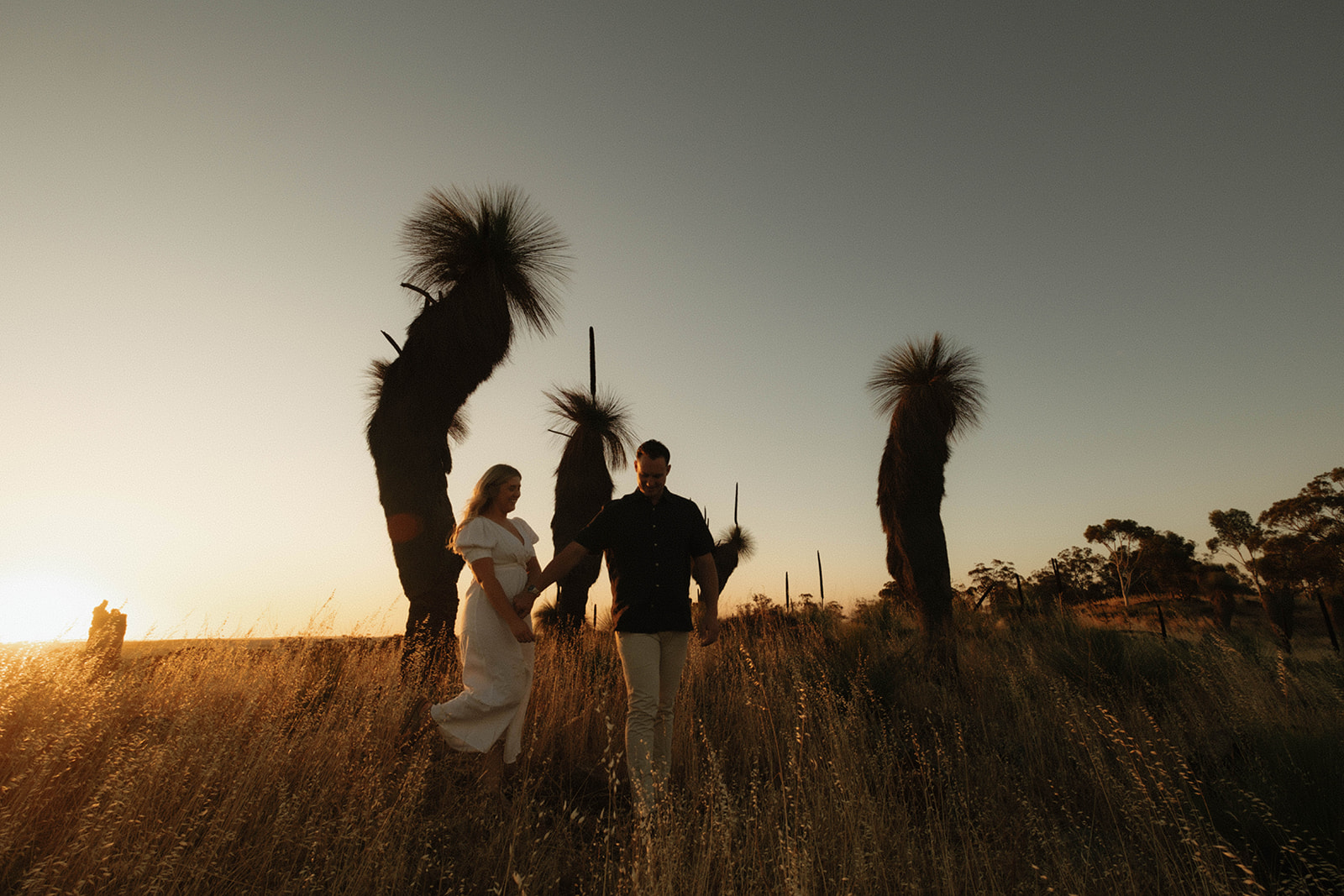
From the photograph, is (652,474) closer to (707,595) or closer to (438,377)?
(707,595)

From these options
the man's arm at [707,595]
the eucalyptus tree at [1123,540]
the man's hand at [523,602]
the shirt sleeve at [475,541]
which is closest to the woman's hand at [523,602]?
the man's hand at [523,602]

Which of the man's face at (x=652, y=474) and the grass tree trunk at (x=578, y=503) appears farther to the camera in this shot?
the grass tree trunk at (x=578, y=503)

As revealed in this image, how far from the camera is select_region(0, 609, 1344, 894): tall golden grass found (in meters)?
2.47

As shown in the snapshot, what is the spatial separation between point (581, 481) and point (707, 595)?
723 centimetres

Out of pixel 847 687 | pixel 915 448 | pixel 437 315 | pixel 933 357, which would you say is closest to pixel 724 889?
pixel 847 687

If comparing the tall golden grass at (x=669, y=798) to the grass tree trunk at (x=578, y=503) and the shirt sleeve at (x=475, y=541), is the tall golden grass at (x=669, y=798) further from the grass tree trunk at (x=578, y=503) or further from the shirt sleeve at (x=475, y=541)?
the grass tree trunk at (x=578, y=503)

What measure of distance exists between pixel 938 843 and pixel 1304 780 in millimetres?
2065

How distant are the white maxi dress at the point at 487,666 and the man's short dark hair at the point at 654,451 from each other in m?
1.00

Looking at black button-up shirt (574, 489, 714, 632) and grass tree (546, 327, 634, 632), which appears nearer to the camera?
black button-up shirt (574, 489, 714, 632)

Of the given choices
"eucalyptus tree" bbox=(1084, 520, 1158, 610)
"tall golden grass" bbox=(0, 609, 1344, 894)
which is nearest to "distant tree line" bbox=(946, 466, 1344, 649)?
"eucalyptus tree" bbox=(1084, 520, 1158, 610)

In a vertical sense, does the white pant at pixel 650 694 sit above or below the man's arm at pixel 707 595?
below

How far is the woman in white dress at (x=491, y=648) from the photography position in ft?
11.6

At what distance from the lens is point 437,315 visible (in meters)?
7.91

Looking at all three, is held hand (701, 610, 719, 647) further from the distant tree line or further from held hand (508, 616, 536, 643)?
the distant tree line
